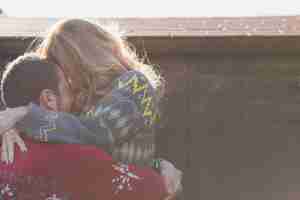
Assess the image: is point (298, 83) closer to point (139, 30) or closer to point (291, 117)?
point (291, 117)

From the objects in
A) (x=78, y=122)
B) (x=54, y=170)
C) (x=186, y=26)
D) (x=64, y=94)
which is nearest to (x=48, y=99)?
(x=64, y=94)

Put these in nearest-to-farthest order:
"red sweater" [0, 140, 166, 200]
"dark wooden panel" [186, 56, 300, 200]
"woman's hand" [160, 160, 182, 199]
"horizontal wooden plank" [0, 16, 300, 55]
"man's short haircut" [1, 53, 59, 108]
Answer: "red sweater" [0, 140, 166, 200]
"man's short haircut" [1, 53, 59, 108]
"woman's hand" [160, 160, 182, 199]
"horizontal wooden plank" [0, 16, 300, 55]
"dark wooden panel" [186, 56, 300, 200]

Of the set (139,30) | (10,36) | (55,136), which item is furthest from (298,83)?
(55,136)

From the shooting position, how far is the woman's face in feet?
8.96

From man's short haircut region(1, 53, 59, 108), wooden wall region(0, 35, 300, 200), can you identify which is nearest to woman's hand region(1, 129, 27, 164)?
man's short haircut region(1, 53, 59, 108)

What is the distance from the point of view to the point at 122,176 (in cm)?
264

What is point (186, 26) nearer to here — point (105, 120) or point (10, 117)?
point (105, 120)

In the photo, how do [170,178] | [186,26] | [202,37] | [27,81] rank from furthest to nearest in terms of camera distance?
[186,26] < [202,37] < [170,178] < [27,81]

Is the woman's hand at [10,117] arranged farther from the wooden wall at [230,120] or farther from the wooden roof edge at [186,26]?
the wooden wall at [230,120]

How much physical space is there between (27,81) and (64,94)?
144mm

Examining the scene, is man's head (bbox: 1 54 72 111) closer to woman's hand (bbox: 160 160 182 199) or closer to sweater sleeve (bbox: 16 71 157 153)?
sweater sleeve (bbox: 16 71 157 153)

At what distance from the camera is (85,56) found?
277 cm

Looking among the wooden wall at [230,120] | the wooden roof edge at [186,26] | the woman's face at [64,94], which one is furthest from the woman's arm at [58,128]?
the wooden wall at [230,120]

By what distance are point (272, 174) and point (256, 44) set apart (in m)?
0.72
